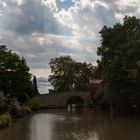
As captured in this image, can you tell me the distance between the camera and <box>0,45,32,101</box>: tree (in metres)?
73.9

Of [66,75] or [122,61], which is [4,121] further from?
[66,75]

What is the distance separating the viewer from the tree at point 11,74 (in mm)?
73875

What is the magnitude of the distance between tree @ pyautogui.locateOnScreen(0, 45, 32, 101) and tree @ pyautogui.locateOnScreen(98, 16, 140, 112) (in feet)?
50.4

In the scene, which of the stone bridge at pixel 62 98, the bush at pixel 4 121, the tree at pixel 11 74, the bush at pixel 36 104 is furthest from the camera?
the stone bridge at pixel 62 98

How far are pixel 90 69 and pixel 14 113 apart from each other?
5352cm

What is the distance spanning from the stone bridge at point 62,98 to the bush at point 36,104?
174 inches

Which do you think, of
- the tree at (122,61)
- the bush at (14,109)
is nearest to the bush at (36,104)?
the bush at (14,109)

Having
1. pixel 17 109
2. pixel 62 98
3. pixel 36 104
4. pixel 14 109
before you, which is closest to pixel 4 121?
pixel 14 109

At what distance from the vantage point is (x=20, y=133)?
142 feet

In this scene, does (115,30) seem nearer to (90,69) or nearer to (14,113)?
(14,113)

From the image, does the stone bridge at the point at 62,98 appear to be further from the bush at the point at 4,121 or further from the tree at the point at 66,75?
the bush at the point at 4,121

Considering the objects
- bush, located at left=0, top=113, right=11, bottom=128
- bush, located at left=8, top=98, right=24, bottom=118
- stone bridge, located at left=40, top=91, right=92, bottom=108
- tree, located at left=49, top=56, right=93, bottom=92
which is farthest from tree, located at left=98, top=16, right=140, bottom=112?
tree, located at left=49, top=56, right=93, bottom=92

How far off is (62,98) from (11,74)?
21.3 meters

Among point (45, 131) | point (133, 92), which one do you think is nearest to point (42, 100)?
point (133, 92)
